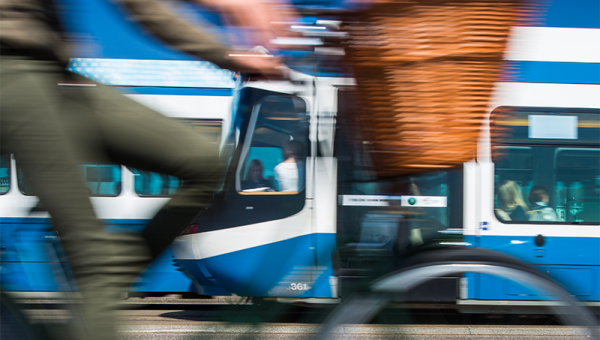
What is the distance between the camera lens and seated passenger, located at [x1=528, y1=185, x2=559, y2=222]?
437 cm

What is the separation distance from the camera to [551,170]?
4387 millimetres

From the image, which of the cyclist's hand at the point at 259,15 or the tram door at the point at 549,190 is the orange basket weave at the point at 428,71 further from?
the tram door at the point at 549,190

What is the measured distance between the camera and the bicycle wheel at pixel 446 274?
3.50ft

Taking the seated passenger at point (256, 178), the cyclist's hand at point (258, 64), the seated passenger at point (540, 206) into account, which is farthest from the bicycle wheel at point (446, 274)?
the seated passenger at point (540, 206)

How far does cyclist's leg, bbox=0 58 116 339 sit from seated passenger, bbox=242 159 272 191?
10.8 ft

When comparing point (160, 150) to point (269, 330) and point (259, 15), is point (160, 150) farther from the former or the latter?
point (269, 330)

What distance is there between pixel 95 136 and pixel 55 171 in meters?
0.11

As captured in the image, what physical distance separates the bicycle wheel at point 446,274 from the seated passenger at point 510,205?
3528 millimetres

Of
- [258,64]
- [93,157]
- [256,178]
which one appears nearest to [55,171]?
[93,157]

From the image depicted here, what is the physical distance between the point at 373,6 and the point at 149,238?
69cm

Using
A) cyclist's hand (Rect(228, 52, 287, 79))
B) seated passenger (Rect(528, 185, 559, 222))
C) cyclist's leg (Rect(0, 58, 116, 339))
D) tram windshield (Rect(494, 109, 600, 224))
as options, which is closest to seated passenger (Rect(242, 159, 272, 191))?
tram windshield (Rect(494, 109, 600, 224))

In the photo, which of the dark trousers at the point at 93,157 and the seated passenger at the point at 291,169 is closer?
the dark trousers at the point at 93,157

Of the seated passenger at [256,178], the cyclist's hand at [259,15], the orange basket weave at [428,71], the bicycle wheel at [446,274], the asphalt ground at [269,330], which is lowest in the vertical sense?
the asphalt ground at [269,330]

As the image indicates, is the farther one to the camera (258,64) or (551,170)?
(551,170)
